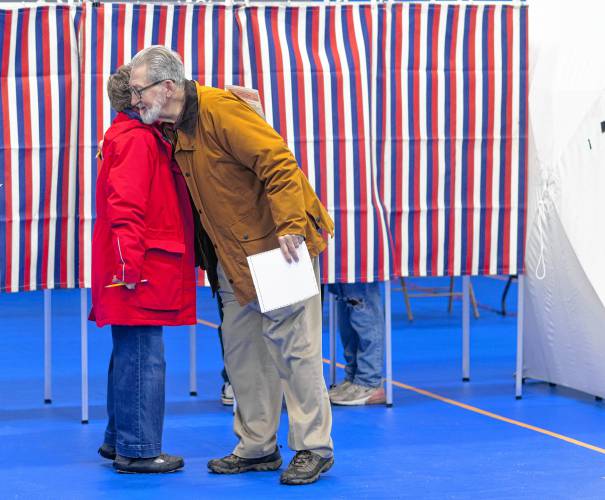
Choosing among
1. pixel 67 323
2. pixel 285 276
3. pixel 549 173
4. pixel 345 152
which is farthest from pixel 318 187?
pixel 67 323

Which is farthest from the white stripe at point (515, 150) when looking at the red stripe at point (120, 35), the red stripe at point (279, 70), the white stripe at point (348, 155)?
the red stripe at point (120, 35)

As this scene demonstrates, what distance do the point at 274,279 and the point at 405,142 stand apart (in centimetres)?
191

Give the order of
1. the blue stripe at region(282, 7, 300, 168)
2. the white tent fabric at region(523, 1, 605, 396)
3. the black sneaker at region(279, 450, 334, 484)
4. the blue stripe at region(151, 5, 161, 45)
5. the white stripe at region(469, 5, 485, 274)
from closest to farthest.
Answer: the black sneaker at region(279, 450, 334, 484), the blue stripe at region(151, 5, 161, 45), the blue stripe at region(282, 7, 300, 168), the white tent fabric at region(523, 1, 605, 396), the white stripe at region(469, 5, 485, 274)

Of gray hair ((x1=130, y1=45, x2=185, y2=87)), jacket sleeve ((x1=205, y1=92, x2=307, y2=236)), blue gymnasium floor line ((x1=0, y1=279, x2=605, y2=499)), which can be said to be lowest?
blue gymnasium floor line ((x1=0, y1=279, x2=605, y2=499))

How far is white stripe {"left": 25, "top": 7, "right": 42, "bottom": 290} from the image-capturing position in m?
5.31

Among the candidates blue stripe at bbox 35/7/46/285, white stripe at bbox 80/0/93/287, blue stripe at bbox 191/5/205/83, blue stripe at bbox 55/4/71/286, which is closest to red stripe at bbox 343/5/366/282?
blue stripe at bbox 191/5/205/83

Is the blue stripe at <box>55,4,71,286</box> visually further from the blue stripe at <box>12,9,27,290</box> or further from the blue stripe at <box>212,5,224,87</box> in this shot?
the blue stripe at <box>212,5,224,87</box>

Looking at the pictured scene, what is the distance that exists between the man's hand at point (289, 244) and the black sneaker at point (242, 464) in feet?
2.93

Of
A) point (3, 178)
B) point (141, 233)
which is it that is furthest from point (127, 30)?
point (141, 233)

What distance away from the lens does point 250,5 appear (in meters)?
5.50

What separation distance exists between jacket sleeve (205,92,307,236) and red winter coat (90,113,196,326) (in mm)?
328

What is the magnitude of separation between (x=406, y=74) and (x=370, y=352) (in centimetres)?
141

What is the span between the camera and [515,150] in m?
5.87

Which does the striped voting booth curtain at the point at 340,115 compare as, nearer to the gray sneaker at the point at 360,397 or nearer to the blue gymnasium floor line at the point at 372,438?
the gray sneaker at the point at 360,397
